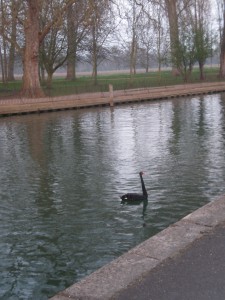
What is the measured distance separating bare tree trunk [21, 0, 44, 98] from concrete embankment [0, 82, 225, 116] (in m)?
2.62

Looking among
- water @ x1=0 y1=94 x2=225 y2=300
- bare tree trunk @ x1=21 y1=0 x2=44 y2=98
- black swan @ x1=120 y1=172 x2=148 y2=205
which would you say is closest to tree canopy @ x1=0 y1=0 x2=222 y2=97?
bare tree trunk @ x1=21 y1=0 x2=44 y2=98

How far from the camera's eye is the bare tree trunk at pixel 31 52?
37.3 metres

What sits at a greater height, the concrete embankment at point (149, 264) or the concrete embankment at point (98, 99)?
the concrete embankment at point (98, 99)

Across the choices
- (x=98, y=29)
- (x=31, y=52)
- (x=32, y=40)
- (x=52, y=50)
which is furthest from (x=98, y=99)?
(x=52, y=50)

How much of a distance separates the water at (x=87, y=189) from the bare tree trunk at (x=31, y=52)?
1263 centimetres

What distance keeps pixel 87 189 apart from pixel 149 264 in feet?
23.6

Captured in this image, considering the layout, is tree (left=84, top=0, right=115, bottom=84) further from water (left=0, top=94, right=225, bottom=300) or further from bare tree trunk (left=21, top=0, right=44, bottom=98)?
water (left=0, top=94, right=225, bottom=300)

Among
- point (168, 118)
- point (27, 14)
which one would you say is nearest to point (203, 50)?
point (27, 14)

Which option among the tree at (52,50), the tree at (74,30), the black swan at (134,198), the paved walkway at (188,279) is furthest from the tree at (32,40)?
the paved walkway at (188,279)

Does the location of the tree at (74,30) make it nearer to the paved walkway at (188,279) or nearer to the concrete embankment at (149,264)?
the concrete embankment at (149,264)

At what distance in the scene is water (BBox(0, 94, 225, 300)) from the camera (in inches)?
336

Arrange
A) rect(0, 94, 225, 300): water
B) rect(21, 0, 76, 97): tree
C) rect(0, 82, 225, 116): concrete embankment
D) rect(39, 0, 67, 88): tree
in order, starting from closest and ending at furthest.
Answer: rect(0, 94, 225, 300): water < rect(0, 82, 225, 116): concrete embankment < rect(21, 0, 76, 97): tree < rect(39, 0, 67, 88): tree

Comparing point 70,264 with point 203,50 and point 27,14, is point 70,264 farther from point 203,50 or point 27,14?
point 203,50

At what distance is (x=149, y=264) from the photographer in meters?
6.11
